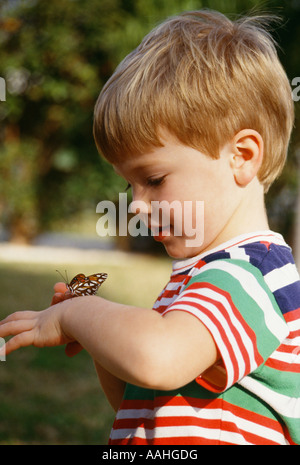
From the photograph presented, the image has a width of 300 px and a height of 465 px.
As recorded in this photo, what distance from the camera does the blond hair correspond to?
3.90 ft

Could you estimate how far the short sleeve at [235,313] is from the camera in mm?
983

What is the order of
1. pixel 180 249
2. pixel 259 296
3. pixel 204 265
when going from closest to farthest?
pixel 259 296 → pixel 204 265 → pixel 180 249

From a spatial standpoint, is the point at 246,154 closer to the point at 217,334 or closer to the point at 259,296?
the point at 259,296

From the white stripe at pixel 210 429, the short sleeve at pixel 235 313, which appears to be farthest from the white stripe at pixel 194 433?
the short sleeve at pixel 235 313

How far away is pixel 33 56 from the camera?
11648mm

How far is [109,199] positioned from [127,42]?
11.7 ft

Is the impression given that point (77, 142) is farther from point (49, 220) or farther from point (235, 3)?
point (235, 3)

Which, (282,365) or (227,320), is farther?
(282,365)

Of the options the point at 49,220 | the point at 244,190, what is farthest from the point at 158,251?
the point at 244,190

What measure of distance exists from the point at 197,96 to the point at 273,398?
64cm

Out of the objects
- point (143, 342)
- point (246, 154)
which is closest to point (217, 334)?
point (143, 342)

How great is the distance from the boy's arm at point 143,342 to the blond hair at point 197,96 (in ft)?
1.27

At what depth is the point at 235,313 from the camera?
100cm

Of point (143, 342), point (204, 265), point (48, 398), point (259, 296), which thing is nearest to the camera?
point (143, 342)
